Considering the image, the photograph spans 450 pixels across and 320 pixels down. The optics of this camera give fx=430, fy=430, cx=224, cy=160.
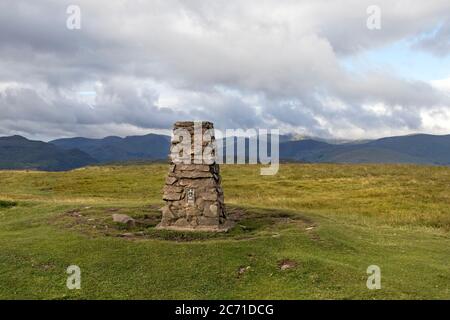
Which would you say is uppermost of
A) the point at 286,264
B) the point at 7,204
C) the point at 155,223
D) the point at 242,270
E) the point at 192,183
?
the point at 192,183

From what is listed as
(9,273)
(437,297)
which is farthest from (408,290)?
(9,273)

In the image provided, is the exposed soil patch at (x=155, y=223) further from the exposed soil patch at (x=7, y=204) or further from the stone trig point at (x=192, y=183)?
the exposed soil patch at (x=7, y=204)

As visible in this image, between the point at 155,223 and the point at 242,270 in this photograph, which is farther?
the point at 155,223

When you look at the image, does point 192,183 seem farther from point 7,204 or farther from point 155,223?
point 7,204

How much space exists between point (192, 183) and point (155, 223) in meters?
4.37

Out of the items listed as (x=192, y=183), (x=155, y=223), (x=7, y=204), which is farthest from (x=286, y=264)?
(x=7, y=204)

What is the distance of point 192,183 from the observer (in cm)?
2836

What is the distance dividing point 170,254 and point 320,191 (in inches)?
1522

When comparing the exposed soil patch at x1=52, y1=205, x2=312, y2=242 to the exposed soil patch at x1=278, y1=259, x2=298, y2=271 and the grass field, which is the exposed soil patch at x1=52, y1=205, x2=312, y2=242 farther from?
the exposed soil patch at x1=278, y1=259, x2=298, y2=271

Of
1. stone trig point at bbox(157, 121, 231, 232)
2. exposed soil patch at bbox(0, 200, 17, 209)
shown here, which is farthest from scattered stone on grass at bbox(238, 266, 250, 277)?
exposed soil patch at bbox(0, 200, 17, 209)

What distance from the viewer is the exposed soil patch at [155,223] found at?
26281mm

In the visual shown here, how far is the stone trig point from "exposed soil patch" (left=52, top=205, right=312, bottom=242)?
1255 millimetres

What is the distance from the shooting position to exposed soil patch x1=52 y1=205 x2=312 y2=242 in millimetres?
26281

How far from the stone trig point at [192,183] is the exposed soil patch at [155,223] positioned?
4.12 ft
